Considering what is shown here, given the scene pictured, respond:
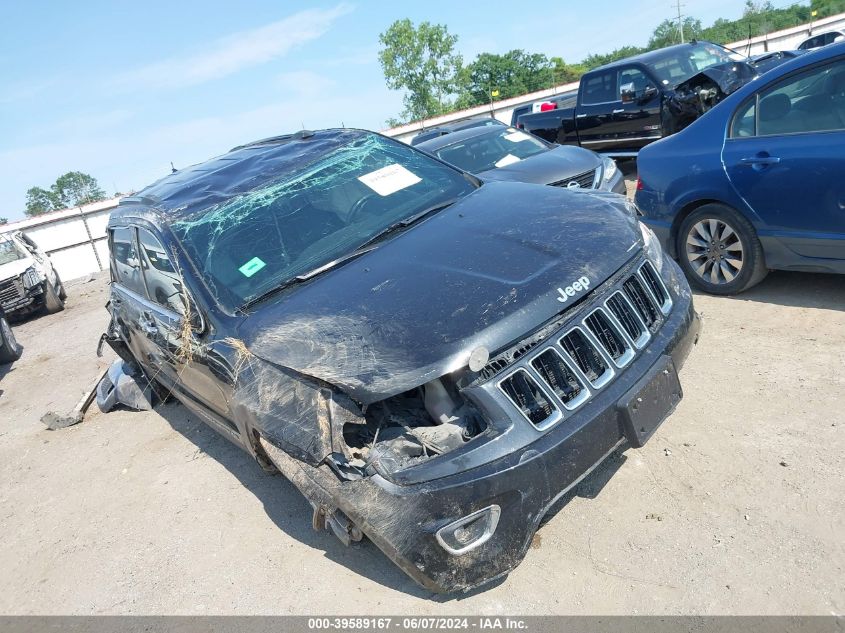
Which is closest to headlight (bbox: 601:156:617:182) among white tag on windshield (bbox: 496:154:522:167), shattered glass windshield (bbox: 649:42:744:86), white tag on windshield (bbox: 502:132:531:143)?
white tag on windshield (bbox: 496:154:522:167)

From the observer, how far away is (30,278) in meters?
12.3

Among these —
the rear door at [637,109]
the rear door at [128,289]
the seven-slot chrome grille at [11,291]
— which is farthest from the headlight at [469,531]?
the seven-slot chrome grille at [11,291]

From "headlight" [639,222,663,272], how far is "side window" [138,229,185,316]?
2.49 m

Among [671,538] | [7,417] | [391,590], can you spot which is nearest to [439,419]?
[391,590]

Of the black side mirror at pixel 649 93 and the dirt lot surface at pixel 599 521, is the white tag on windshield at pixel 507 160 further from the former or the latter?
the dirt lot surface at pixel 599 521

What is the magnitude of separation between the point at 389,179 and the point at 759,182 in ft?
8.31

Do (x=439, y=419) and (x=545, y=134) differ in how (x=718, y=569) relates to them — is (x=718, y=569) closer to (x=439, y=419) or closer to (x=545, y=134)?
(x=439, y=419)

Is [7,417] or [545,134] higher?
[545,134]

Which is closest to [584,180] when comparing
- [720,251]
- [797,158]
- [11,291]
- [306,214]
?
[720,251]

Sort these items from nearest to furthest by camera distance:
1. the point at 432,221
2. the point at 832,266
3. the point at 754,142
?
the point at 432,221
the point at 832,266
the point at 754,142

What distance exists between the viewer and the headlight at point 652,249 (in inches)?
132

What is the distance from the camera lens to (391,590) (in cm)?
299

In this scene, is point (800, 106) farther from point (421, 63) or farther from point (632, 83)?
point (421, 63)

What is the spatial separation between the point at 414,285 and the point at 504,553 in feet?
4.01
